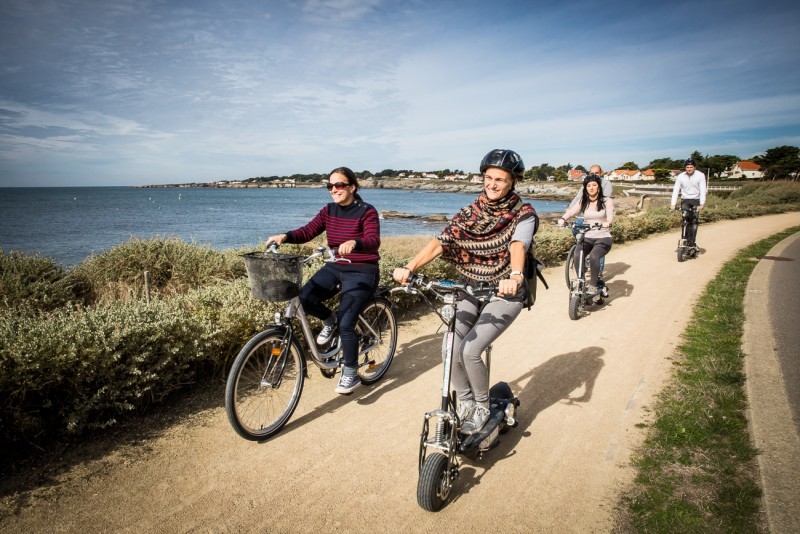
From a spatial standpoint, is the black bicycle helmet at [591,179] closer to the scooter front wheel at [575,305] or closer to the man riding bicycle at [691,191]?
the scooter front wheel at [575,305]

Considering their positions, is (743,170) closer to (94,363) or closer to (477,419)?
(477,419)

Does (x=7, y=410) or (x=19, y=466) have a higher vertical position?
(x=7, y=410)

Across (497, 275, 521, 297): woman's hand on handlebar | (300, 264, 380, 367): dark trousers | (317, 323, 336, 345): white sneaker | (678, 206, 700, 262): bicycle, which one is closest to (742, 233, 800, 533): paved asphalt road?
(497, 275, 521, 297): woman's hand on handlebar

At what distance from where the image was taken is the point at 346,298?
4.18m

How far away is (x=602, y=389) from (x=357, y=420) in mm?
2602

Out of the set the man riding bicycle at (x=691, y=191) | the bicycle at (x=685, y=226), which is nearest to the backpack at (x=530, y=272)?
the man riding bicycle at (x=691, y=191)

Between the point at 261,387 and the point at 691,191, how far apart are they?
12.3m

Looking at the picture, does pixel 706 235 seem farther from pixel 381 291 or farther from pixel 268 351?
pixel 268 351

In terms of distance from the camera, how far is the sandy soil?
272cm

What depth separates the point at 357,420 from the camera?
3.93 metres

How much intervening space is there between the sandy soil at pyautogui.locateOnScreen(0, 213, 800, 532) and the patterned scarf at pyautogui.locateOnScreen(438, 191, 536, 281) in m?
1.53

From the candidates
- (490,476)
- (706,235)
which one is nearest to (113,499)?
(490,476)

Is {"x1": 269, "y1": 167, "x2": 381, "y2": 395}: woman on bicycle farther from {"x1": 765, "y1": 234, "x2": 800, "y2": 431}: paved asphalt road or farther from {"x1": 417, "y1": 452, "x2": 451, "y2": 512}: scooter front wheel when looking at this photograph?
{"x1": 765, "y1": 234, "x2": 800, "y2": 431}: paved asphalt road

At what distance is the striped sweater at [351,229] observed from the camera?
423 centimetres
